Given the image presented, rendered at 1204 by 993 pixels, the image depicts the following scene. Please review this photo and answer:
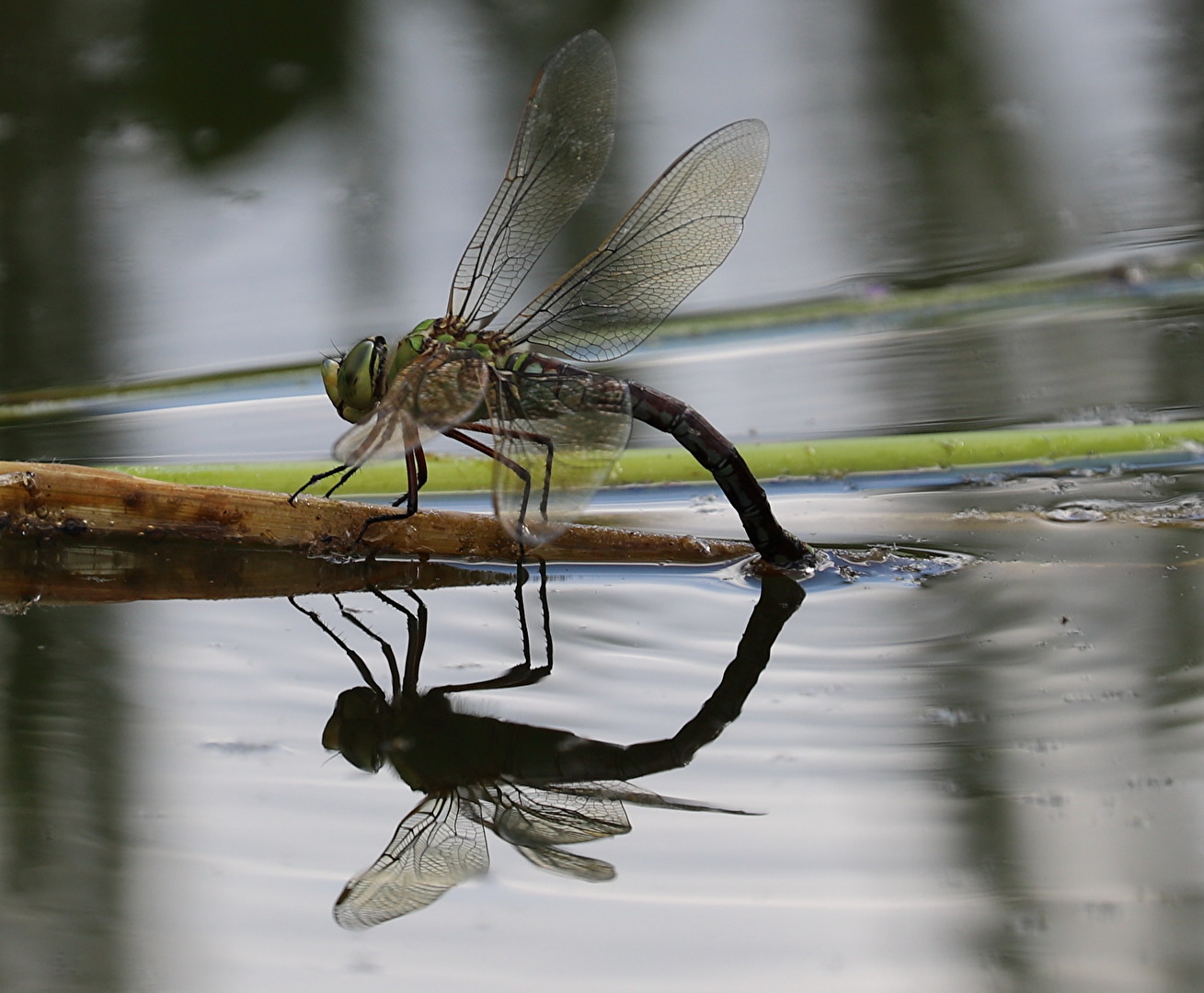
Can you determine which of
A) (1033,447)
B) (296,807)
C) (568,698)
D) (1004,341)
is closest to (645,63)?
(1004,341)

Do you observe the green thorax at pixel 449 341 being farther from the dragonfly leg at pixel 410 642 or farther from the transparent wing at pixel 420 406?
the dragonfly leg at pixel 410 642

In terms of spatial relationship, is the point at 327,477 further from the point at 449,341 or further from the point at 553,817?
the point at 553,817

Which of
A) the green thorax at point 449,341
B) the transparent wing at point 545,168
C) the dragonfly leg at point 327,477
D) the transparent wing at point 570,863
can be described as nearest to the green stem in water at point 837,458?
Answer: the dragonfly leg at point 327,477

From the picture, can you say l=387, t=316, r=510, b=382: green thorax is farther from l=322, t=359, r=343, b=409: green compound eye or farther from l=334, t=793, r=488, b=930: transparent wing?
l=334, t=793, r=488, b=930: transparent wing

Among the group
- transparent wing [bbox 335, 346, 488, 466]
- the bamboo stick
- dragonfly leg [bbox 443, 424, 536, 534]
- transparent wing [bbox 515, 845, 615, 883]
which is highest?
transparent wing [bbox 335, 346, 488, 466]

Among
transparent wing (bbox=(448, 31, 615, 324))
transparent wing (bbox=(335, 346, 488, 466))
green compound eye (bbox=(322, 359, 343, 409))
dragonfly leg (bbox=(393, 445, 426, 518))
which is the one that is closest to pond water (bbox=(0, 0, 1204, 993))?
dragonfly leg (bbox=(393, 445, 426, 518))

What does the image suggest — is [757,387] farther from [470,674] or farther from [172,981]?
[172,981]
